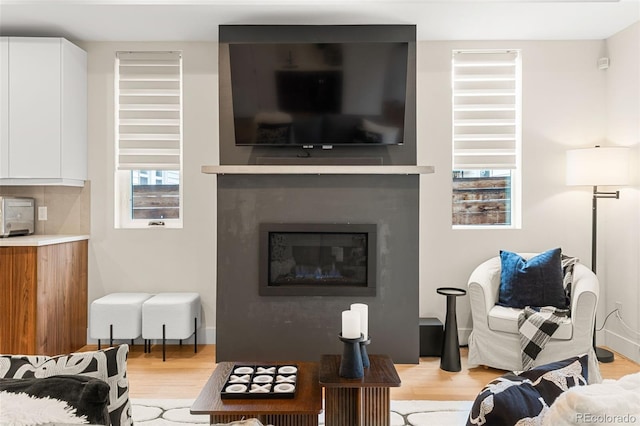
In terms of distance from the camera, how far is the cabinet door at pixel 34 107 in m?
3.77

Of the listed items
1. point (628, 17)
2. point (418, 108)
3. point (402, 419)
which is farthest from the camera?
point (418, 108)

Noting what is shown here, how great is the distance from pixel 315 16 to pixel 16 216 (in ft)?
9.13

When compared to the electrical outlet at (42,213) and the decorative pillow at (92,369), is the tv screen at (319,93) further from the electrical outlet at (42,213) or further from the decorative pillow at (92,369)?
the decorative pillow at (92,369)

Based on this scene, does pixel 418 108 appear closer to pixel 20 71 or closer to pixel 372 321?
pixel 372 321

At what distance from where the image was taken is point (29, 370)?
1.20 m

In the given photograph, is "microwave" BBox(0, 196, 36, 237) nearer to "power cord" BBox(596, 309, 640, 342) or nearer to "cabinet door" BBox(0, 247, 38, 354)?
"cabinet door" BBox(0, 247, 38, 354)

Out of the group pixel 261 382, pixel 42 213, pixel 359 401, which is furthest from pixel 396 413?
pixel 42 213

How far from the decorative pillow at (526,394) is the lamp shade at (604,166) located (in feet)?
9.55

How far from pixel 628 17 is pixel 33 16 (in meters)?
4.43

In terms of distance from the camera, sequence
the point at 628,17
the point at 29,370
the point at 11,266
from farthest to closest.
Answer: the point at 628,17
the point at 11,266
the point at 29,370

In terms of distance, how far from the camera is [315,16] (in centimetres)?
359

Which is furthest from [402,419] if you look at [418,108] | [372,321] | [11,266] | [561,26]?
[561,26]

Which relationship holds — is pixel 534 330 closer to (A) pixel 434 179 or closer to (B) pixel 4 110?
(A) pixel 434 179

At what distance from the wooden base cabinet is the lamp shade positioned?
162 inches
